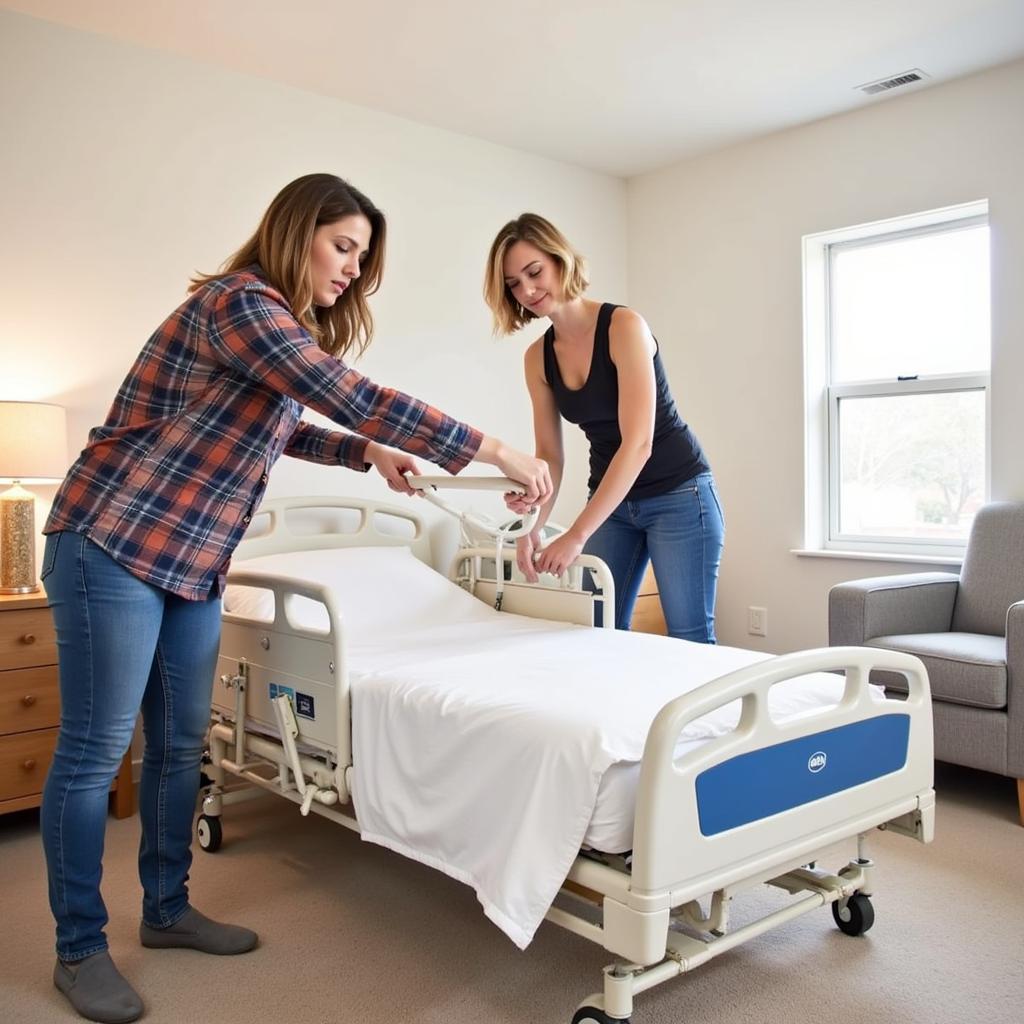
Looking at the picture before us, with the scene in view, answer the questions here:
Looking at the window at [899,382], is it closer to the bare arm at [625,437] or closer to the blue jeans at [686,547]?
the blue jeans at [686,547]

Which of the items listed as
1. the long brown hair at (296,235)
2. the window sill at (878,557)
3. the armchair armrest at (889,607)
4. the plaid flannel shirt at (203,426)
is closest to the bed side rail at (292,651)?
the plaid flannel shirt at (203,426)

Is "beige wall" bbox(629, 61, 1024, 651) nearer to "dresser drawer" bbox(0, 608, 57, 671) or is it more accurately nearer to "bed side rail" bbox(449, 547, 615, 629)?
"bed side rail" bbox(449, 547, 615, 629)

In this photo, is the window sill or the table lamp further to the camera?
the window sill

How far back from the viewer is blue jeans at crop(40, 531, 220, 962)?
1.65 metres

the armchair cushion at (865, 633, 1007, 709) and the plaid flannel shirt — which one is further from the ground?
the plaid flannel shirt

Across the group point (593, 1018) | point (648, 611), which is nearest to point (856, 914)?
point (593, 1018)

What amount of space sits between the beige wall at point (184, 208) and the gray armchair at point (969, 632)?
159cm

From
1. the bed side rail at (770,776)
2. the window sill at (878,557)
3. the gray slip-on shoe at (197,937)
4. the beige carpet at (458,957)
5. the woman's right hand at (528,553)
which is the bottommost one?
the beige carpet at (458,957)

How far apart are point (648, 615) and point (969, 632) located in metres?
1.28

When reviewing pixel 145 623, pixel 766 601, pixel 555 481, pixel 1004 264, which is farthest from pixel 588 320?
pixel 766 601

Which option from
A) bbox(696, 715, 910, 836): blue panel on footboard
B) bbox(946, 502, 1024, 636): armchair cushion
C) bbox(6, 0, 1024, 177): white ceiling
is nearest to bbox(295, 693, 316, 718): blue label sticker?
bbox(696, 715, 910, 836): blue panel on footboard

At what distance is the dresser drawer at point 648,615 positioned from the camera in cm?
414

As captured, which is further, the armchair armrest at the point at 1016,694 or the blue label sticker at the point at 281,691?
the armchair armrest at the point at 1016,694

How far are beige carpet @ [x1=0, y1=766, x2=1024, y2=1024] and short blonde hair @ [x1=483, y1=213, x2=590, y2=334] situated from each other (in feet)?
4.40
